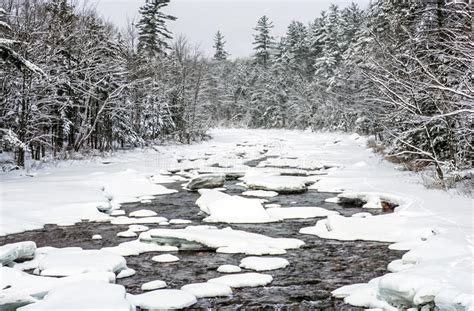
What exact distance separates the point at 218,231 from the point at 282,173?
402 inches

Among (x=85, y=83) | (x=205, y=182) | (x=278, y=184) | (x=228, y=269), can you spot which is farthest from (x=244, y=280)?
(x=85, y=83)

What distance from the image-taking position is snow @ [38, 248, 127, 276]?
6623 millimetres

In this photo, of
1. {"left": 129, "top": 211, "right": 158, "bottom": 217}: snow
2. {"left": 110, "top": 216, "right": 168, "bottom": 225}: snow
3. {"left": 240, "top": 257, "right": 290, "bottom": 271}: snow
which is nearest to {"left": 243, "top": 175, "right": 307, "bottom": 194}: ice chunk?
{"left": 129, "top": 211, "right": 158, "bottom": 217}: snow

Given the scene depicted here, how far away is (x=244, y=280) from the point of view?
654 cm

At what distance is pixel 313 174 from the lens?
61.4 ft

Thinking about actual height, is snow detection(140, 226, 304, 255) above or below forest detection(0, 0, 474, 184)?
below

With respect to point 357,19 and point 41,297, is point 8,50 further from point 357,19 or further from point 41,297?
point 357,19

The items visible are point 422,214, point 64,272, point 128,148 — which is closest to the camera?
point 64,272

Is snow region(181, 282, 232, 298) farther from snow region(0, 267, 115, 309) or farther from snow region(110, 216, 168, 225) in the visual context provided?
snow region(110, 216, 168, 225)

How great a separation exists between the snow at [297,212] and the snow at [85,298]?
20.1ft

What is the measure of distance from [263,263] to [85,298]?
10.0 ft

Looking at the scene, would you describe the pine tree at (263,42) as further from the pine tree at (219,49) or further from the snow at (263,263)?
the snow at (263,263)

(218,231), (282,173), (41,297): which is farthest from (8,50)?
(282,173)

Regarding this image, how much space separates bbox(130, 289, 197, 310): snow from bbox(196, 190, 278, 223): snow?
4.67 meters
